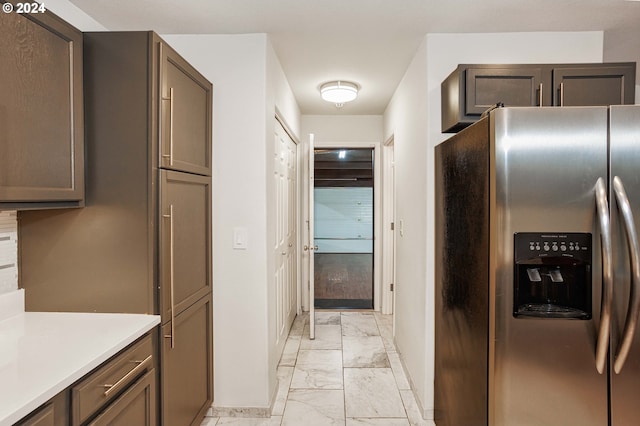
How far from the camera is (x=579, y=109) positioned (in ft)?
4.58

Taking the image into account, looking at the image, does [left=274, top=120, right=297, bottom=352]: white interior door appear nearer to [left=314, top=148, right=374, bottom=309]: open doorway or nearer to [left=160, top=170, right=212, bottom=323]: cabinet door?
[left=160, top=170, right=212, bottom=323]: cabinet door

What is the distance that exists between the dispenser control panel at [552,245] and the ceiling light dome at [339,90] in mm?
2300

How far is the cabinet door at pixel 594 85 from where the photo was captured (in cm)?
200

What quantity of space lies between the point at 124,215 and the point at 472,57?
2.19 metres

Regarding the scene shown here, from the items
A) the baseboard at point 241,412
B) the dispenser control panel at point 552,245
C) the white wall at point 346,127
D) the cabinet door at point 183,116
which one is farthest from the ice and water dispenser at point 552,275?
A: the white wall at point 346,127

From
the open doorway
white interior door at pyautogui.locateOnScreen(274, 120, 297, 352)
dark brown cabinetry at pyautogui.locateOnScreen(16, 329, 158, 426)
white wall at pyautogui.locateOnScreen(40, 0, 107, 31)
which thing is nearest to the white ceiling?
white wall at pyautogui.locateOnScreen(40, 0, 107, 31)

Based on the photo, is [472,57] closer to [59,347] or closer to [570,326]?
[570,326]

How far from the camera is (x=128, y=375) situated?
4.62 feet

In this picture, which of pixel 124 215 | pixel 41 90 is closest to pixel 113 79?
pixel 41 90

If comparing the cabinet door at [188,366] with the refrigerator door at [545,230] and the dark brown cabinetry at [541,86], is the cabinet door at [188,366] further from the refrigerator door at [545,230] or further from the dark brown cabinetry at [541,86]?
the dark brown cabinetry at [541,86]

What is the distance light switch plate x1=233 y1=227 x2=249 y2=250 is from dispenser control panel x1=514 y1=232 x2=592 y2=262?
5.01 ft

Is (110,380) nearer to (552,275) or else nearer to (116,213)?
(116,213)

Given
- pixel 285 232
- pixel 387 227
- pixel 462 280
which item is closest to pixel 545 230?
pixel 462 280

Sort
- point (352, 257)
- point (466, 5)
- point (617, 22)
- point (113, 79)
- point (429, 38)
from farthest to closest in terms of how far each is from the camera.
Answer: point (352, 257)
point (429, 38)
point (617, 22)
point (466, 5)
point (113, 79)
